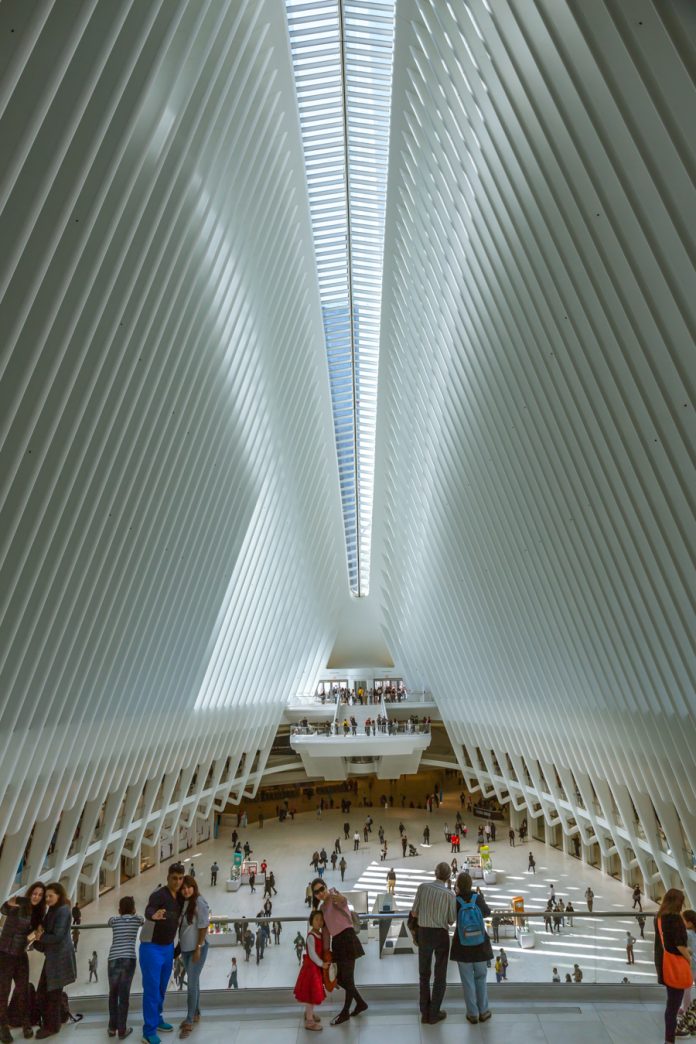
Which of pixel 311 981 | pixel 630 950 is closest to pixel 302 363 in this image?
pixel 630 950

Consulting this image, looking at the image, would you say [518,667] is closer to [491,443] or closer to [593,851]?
[491,443]

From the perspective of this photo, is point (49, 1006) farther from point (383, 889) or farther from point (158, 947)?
point (383, 889)

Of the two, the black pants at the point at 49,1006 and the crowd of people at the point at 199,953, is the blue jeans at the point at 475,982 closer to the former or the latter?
the crowd of people at the point at 199,953

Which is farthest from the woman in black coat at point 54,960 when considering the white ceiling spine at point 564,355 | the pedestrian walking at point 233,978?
the white ceiling spine at point 564,355

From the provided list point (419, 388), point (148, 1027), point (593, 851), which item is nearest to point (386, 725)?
point (593, 851)

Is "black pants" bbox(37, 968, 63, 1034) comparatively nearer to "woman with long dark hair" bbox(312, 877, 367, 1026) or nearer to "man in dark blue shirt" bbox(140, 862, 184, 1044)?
"man in dark blue shirt" bbox(140, 862, 184, 1044)
